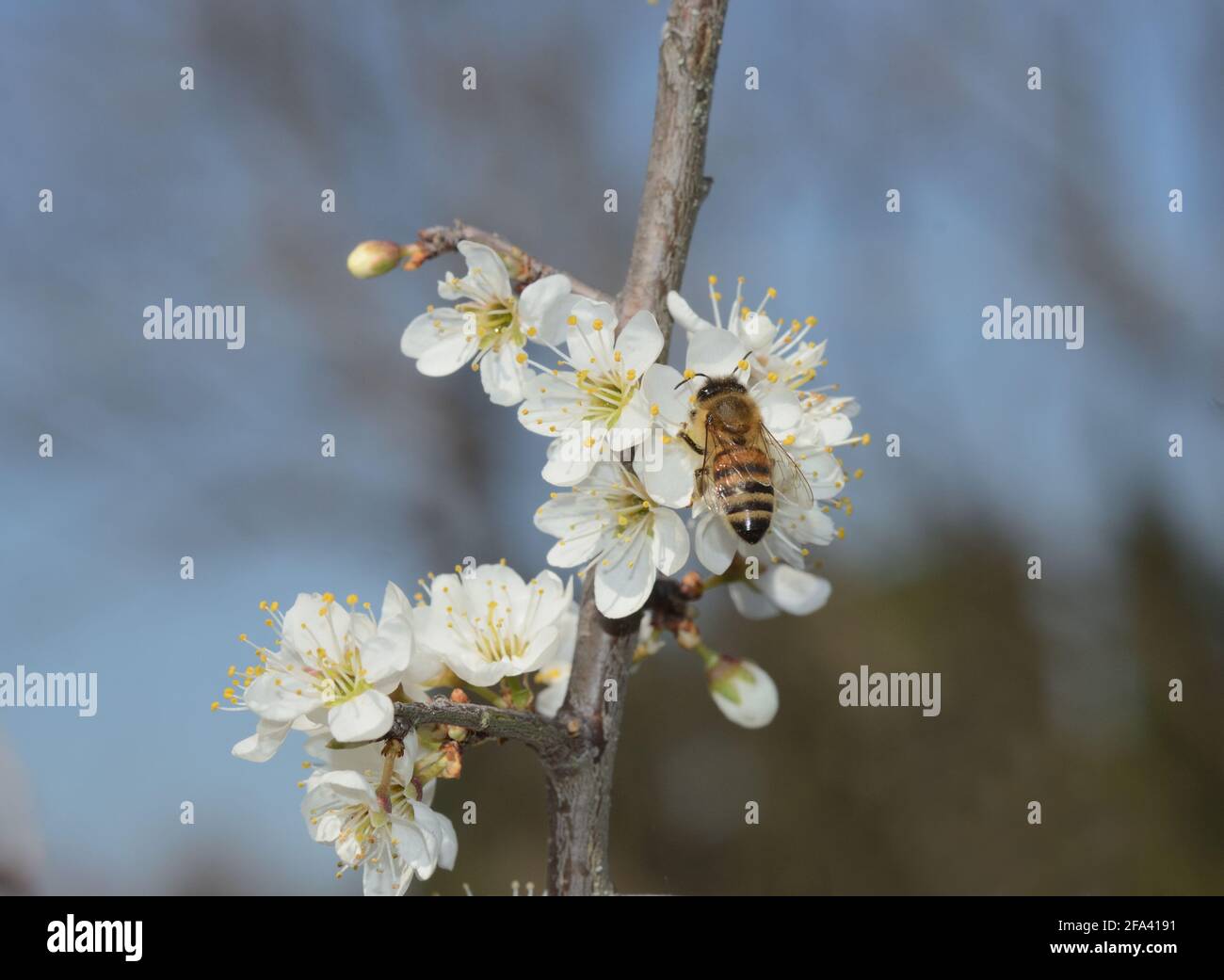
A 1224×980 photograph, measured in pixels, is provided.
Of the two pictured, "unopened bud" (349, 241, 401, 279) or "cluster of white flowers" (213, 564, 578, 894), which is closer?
"cluster of white flowers" (213, 564, 578, 894)

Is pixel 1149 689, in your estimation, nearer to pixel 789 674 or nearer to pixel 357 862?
pixel 789 674

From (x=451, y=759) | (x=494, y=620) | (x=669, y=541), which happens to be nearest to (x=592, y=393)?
(x=669, y=541)

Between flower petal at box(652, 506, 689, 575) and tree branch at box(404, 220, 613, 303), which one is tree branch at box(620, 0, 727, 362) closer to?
tree branch at box(404, 220, 613, 303)

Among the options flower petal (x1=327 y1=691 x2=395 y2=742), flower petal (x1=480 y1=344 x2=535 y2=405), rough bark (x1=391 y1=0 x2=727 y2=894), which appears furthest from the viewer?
flower petal (x1=480 y1=344 x2=535 y2=405)

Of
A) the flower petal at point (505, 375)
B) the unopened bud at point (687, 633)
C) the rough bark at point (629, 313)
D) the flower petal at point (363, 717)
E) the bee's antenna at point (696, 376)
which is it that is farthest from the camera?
the unopened bud at point (687, 633)

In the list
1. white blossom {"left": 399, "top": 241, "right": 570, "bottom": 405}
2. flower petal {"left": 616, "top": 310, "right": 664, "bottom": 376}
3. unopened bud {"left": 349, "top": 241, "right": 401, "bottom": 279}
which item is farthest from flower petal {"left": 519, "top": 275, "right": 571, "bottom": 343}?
unopened bud {"left": 349, "top": 241, "right": 401, "bottom": 279}

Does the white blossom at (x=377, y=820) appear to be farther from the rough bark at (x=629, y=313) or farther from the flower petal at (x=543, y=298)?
the flower petal at (x=543, y=298)

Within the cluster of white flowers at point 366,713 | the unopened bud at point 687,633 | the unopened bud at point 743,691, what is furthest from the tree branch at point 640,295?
the unopened bud at point 743,691

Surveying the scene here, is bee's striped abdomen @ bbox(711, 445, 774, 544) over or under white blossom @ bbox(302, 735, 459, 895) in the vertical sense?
over
